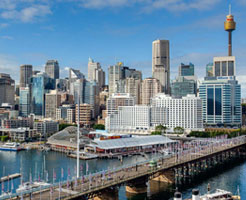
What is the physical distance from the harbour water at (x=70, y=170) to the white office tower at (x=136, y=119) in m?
65.8

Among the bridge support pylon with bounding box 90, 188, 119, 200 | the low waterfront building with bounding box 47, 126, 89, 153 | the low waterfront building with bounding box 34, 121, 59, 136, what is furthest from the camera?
the low waterfront building with bounding box 34, 121, 59, 136

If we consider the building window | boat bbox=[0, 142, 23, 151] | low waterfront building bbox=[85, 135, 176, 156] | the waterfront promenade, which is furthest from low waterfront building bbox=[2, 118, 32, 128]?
the waterfront promenade

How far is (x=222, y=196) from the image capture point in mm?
48000

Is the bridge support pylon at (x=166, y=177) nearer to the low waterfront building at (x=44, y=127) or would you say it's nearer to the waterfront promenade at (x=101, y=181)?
the waterfront promenade at (x=101, y=181)

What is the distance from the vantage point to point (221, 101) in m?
190

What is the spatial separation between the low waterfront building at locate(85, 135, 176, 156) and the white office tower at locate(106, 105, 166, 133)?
159 ft

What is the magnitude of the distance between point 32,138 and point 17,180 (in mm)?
79884

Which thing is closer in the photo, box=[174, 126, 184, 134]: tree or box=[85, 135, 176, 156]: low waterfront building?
box=[85, 135, 176, 156]: low waterfront building

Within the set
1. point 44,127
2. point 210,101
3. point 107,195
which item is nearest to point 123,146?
point 107,195

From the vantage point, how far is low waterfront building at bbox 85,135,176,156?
109 m

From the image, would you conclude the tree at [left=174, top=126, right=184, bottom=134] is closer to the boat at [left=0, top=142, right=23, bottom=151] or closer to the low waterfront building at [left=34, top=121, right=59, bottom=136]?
the low waterfront building at [left=34, top=121, right=59, bottom=136]

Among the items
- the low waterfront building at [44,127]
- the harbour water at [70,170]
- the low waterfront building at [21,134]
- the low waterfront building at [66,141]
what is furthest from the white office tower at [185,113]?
the low waterfront building at [21,134]

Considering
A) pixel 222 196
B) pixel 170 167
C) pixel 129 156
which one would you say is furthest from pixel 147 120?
pixel 222 196

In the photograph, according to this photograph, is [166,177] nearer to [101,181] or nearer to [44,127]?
[101,181]
